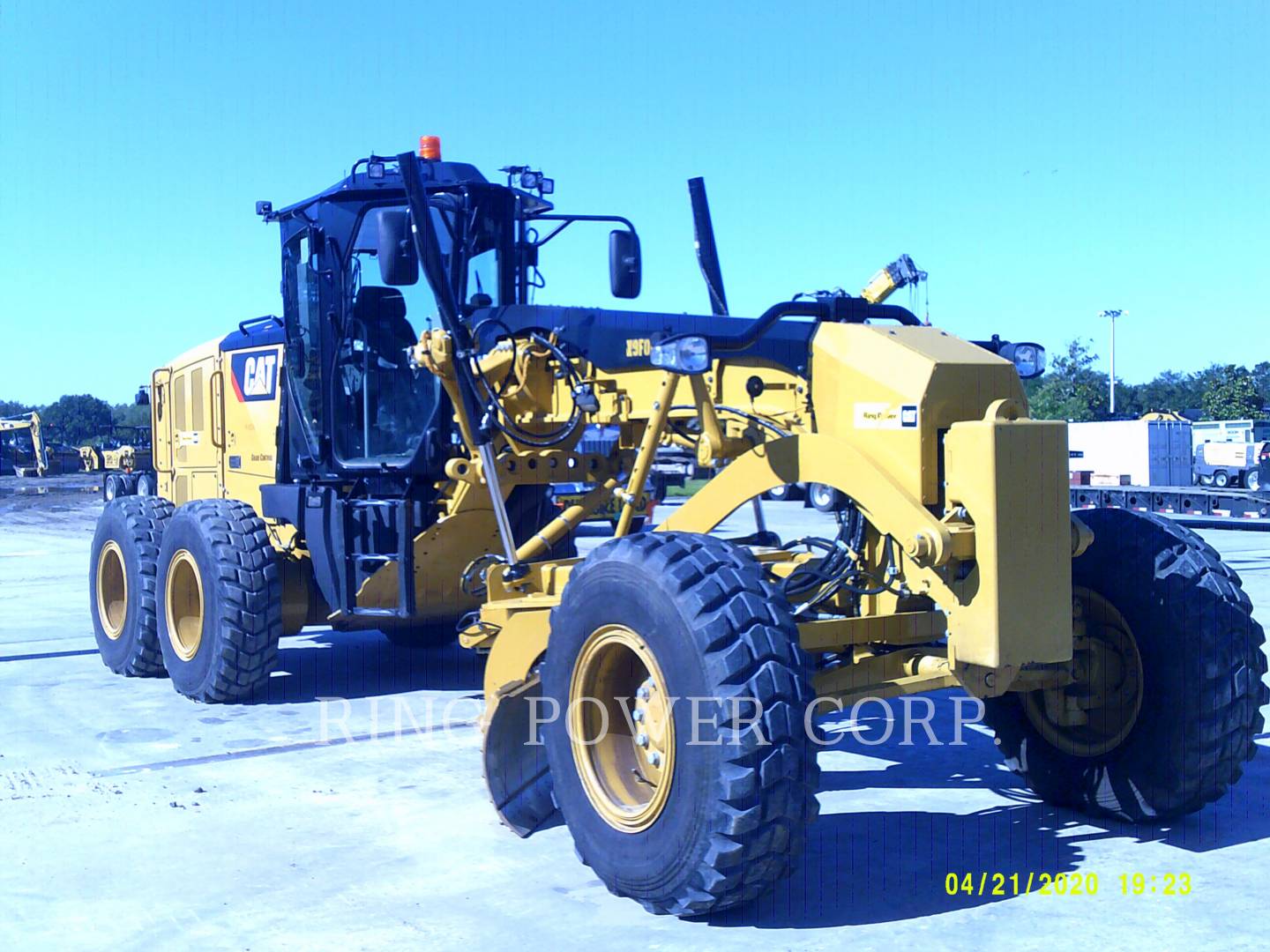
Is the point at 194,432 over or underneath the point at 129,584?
over

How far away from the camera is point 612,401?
6473 millimetres

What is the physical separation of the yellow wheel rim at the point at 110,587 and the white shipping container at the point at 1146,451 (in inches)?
931

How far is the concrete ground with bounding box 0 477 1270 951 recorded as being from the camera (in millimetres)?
4523

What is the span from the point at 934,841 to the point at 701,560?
69.2 inches

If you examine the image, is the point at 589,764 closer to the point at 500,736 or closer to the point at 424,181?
the point at 500,736

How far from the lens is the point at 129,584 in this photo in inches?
378

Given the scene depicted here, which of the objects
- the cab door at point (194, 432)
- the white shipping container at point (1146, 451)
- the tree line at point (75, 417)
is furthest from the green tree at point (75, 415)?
the cab door at point (194, 432)

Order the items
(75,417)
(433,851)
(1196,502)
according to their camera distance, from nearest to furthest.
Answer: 1. (433,851)
2. (1196,502)
3. (75,417)

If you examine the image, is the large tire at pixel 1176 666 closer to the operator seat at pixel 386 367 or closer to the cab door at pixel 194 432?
the operator seat at pixel 386 367

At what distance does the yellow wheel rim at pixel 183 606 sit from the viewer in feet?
29.4

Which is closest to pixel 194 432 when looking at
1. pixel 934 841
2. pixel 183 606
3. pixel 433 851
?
pixel 183 606

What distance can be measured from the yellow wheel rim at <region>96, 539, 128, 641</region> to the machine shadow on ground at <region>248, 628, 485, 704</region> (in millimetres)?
1277

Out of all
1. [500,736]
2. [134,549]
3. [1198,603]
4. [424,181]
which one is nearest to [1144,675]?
[1198,603]

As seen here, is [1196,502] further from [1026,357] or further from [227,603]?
[1026,357]
